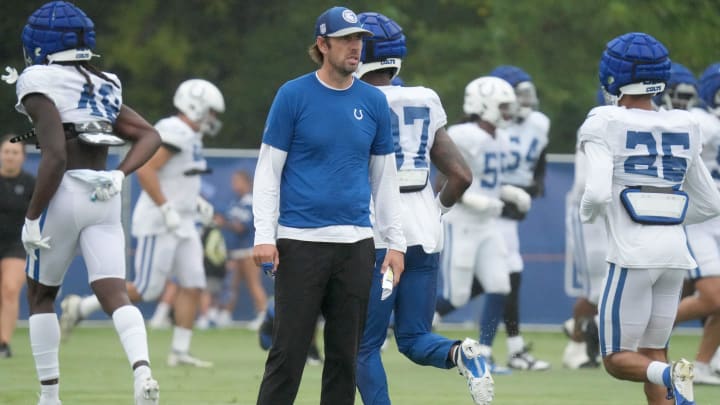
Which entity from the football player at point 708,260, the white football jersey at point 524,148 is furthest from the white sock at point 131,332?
the white football jersey at point 524,148

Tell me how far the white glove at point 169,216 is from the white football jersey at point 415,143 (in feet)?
16.1

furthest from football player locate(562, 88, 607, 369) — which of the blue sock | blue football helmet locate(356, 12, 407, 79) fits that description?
blue football helmet locate(356, 12, 407, 79)

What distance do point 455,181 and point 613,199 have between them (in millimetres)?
946

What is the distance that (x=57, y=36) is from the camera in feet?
28.8

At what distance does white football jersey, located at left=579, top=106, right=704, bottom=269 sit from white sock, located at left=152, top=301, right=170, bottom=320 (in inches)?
437

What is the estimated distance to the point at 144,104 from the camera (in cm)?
2575

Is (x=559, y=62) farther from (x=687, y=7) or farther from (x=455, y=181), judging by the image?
(x=455, y=181)

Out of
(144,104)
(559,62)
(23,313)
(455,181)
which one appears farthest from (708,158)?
(144,104)

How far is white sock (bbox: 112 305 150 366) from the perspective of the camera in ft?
28.0

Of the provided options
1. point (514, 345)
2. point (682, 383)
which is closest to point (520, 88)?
point (514, 345)

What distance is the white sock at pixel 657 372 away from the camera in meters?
8.10

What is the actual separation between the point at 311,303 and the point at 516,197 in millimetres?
6543

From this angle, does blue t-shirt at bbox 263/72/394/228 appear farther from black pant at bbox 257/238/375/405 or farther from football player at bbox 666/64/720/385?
football player at bbox 666/64/720/385

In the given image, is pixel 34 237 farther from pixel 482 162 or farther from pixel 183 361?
pixel 482 162
